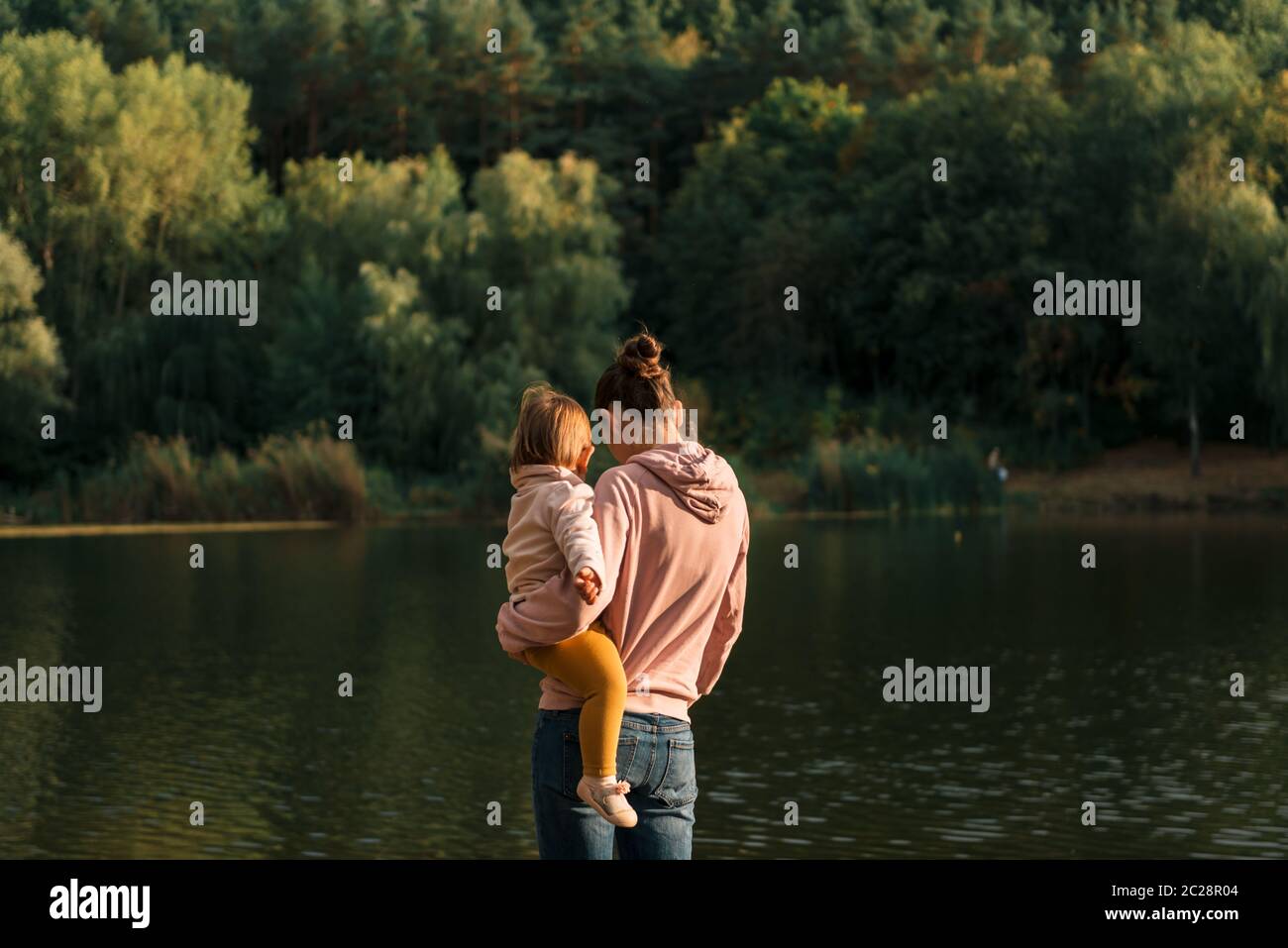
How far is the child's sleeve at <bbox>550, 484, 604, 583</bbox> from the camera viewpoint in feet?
15.5

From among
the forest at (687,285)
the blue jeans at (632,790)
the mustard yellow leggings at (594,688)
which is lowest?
the blue jeans at (632,790)

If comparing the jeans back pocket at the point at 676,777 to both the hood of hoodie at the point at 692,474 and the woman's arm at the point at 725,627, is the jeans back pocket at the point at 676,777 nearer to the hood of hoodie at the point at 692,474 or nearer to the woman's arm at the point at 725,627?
the woman's arm at the point at 725,627

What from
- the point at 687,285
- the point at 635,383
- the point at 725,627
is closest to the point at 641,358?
the point at 635,383

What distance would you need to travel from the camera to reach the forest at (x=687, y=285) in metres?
45.3

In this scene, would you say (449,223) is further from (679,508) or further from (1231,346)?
(679,508)

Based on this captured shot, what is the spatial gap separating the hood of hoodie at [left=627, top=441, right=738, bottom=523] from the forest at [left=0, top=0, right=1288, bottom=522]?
3689 cm

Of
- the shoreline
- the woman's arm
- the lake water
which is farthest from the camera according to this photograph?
the shoreline

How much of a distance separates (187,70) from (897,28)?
27580mm

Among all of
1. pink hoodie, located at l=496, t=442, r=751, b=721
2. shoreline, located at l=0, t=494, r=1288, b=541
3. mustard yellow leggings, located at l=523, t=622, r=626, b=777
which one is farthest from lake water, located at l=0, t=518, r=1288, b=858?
shoreline, located at l=0, t=494, r=1288, b=541

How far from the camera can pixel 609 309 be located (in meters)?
50.8

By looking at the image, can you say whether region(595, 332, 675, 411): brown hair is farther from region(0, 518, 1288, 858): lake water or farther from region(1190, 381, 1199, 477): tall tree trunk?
region(1190, 381, 1199, 477): tall tree trunk

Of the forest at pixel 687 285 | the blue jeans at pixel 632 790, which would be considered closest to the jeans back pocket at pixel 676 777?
the blue jeans at pixel 632 790

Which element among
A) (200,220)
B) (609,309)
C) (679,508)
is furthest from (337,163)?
(679,508)

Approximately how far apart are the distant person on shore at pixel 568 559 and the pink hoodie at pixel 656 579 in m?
0.04
